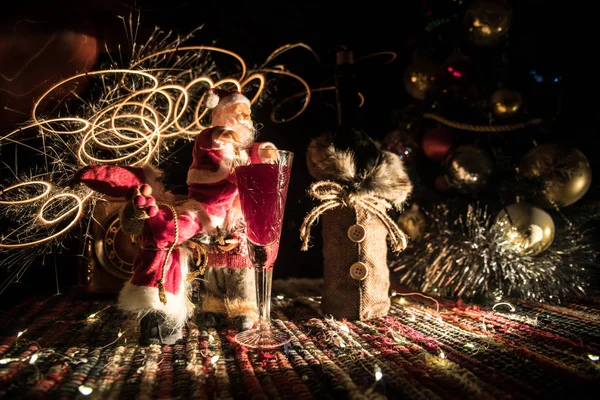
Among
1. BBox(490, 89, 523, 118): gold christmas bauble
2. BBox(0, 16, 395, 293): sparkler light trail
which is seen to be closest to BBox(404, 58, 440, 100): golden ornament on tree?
BBox(490, 89, 523, 118): gold christmas bauble

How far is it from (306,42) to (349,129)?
0.67 metres

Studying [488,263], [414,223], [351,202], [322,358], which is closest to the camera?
[322,358]

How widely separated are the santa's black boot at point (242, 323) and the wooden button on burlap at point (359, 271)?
319 millimetres

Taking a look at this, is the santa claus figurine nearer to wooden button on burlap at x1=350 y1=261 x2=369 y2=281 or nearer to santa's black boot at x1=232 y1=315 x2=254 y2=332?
santa's black boot at x1=232 y1=315 x2=254 y2=332

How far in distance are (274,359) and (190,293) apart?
0.38m

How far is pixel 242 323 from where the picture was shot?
1228 mm

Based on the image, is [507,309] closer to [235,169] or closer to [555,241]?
[555,241]

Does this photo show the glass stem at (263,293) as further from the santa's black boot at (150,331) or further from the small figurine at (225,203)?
the santa's black boot at (150,331)

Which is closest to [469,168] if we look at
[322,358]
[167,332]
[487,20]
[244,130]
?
[487,20]

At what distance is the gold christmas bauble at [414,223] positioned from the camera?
1679 mm

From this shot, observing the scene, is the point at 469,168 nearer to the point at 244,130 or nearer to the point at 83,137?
the point at 244,130

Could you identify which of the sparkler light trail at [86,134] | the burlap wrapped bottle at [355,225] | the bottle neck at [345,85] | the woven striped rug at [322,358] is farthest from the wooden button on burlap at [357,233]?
the sparkler light trail at [86,134]

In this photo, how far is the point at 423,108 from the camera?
1823mm

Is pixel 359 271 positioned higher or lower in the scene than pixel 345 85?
lower
